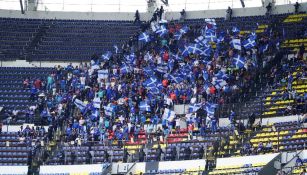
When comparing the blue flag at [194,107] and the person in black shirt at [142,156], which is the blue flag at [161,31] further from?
the person in black shirt at [142,156]

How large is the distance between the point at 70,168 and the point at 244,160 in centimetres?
1099

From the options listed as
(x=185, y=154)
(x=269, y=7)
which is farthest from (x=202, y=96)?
(x=269, y=7)

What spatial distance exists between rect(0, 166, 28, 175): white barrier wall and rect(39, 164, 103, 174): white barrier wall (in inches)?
41.8

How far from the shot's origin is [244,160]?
57781 mm

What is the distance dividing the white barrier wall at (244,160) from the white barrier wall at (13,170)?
12142 mm

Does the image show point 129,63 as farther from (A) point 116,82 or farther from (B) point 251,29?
(B) point 251,29

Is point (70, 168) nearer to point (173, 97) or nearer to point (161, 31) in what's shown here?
point (173, 97)

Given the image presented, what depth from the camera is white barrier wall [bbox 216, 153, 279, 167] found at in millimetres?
56781

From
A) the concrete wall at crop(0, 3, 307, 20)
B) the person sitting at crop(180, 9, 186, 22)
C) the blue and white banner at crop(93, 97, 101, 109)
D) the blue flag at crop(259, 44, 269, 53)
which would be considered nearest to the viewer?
the blue and white banner at crop(93, 97, 101, 109)

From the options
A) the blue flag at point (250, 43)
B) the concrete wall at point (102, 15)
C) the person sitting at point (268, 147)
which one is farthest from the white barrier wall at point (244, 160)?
the concrete wall at point (102, 15)

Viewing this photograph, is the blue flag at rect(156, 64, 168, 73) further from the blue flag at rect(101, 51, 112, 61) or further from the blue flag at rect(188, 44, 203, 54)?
the blue flag at rect(101, 51, 112, 61)

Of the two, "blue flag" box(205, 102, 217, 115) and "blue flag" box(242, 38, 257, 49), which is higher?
"blue flag" box(242, 38, 257, 49)

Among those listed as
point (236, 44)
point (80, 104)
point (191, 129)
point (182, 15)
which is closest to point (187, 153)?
point (191, 129)

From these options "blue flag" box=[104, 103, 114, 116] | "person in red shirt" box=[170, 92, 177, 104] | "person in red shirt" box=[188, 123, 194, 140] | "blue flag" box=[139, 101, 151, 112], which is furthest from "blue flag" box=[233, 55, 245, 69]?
"blue flag" box=[104, 103, 114, 116]
